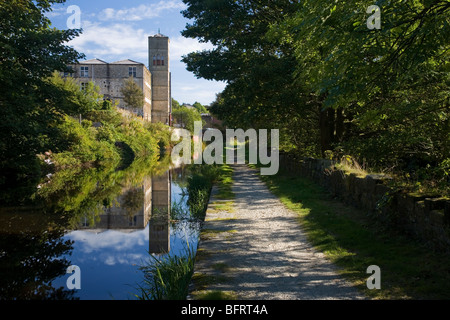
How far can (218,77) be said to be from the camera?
15992 mm

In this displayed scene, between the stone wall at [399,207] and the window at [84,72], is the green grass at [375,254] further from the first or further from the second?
the window at [84,72]

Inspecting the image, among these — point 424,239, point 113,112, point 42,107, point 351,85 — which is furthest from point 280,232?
point 113,112

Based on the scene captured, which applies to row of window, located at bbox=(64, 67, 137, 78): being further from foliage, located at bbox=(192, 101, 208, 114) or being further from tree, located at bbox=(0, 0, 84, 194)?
foliage, located at bbox=(192, 101, 208, 114)

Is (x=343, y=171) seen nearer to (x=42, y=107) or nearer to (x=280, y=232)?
(x=280, y=232)

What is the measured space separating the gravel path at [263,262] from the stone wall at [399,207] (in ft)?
4.89

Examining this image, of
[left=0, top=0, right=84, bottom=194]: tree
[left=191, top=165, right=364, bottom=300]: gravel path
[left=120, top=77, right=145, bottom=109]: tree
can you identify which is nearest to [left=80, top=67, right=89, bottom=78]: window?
[left=120, top=77, right=145, bottom=109]: tree

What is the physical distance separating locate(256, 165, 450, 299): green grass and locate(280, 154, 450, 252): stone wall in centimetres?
16

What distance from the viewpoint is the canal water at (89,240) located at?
19.0 feet

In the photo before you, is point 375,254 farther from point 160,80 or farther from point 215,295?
point 160,80

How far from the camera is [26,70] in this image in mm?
12812

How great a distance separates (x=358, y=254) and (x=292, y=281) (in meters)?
1.52

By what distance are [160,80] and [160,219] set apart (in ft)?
229

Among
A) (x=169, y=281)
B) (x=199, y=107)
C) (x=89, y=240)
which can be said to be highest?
(x=199, y=107)

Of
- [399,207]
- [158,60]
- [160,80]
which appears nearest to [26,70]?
[399,207]
